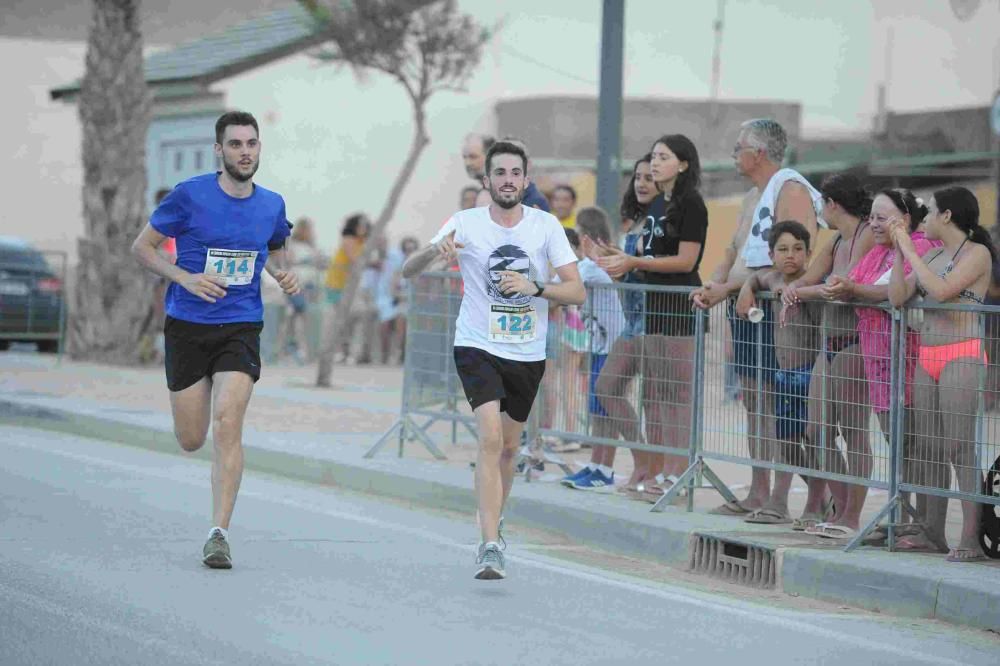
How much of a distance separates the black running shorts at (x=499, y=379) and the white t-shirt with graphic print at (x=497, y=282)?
0.12 feet

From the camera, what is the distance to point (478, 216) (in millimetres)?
8531

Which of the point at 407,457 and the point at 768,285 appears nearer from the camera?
the point at 768,285

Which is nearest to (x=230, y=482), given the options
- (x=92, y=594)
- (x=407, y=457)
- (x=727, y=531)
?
(x=92, y=594)

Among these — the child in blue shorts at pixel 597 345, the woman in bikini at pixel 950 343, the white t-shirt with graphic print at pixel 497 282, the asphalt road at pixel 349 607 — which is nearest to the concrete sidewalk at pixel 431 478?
the asphalt road at pixel 349 607

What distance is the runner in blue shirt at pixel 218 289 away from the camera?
8430 mm

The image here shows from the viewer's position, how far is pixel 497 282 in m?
8.41

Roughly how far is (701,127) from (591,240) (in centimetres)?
2424

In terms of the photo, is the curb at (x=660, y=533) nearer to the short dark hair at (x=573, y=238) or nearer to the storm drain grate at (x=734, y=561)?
the storm drain grate at (x=734, y=561)

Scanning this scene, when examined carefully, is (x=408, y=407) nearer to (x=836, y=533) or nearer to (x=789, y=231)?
(x=789, y=231)

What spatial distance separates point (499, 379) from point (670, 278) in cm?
240

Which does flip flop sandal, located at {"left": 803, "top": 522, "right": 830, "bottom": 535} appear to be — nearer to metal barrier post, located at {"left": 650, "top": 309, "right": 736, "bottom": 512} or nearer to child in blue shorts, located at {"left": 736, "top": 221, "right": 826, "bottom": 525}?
child in blue shorts, located at {"left": 736, "top": 221, "right": 826, "bottom": 525}

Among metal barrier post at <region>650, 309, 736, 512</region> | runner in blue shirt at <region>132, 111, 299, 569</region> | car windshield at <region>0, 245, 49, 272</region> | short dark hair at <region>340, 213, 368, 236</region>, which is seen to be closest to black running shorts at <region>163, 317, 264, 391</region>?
runner in blue shirt at <region>132, 111, 299, 569</region>

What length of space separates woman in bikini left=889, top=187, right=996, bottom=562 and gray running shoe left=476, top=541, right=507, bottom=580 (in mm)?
2142

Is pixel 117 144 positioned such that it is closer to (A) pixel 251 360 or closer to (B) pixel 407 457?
(B) pixel 407 457
